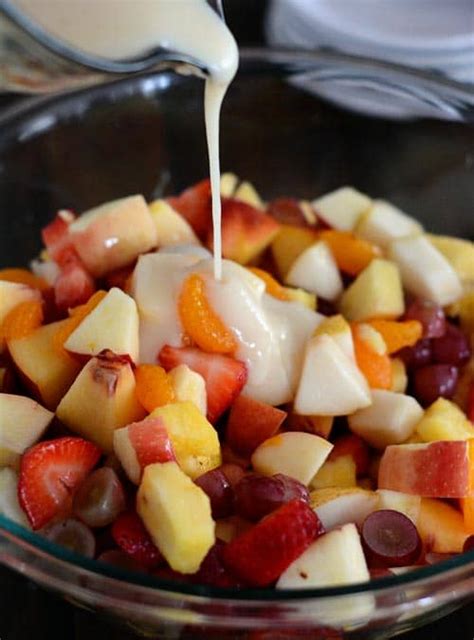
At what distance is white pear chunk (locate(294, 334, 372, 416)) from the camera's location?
1370 mm

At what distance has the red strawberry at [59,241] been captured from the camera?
5.12ft

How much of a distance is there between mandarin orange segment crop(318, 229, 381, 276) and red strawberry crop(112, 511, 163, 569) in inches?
29.3

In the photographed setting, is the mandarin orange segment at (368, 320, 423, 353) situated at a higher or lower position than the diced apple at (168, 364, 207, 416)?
lower

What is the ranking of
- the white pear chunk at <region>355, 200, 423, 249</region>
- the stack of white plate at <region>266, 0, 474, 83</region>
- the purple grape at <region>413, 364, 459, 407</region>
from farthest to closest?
1. the stack of white plate at <region>266, 0, 474, 83</region>
2. the white pear chunk at <region>355, 200, 423, 249</region>
3. the purple grape at <region>413, 364, 459, 407</region>

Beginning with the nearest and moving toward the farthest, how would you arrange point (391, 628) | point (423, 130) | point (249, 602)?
point (249, 602) < point (391, 628) < point (423, 130)

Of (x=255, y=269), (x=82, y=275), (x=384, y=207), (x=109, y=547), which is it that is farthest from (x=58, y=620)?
(x=384, y=207)

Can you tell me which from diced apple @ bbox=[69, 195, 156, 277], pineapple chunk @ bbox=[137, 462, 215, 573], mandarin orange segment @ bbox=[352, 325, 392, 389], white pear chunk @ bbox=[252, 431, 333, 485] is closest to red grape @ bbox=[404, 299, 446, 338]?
mandarin orange segment @ bbox=[352, 325, 392, 389]

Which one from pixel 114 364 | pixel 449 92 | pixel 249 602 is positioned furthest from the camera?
pixel 449 92

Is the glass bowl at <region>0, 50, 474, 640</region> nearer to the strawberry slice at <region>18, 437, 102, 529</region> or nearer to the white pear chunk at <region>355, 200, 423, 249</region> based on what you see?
the white pear chunk at <region>355, 200, 423, 249</region>

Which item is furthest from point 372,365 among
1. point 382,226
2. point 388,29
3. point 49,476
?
point 388,29

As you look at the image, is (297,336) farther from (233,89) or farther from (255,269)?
(233,89)

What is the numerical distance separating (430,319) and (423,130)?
0.63 meters

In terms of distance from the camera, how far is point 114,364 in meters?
1.24

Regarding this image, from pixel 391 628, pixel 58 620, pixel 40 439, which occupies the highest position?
pixel 40 439
